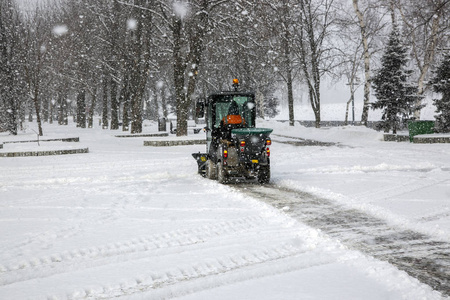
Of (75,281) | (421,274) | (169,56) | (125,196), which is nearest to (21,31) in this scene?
(169,56)

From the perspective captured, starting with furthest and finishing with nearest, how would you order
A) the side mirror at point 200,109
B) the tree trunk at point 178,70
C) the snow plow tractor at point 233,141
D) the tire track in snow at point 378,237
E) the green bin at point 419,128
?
the tree trunk at point 178,70
the green bin at point 419,128
the side mirror at point 200,109
the snow plow tractor at point 233,141
the tire track in snow at point 378,237

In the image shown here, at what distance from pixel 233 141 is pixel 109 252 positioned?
5.28 m

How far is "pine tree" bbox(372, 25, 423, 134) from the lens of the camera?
924 inches

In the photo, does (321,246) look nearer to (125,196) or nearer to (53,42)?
(125,196)

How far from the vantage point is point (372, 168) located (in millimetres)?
12250

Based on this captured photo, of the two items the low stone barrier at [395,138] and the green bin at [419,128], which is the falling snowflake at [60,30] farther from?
the green bin at [419,128]

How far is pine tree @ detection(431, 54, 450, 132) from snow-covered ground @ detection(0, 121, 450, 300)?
11.7 m

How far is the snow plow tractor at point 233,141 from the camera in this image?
32.0ft

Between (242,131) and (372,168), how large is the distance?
16.1 feet

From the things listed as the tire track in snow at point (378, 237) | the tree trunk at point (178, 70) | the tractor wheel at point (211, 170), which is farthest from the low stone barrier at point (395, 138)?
the tire track in snow at point (378, 237)

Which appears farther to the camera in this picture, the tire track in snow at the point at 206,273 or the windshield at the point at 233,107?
the windshield at the point at 233,107

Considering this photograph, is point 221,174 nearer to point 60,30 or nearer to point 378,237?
point 378,237

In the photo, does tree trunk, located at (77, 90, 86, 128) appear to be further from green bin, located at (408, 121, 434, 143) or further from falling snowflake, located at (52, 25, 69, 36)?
green bin, located at (408, 121, 434, 143)

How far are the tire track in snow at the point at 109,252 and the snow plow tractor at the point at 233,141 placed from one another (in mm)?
3475
